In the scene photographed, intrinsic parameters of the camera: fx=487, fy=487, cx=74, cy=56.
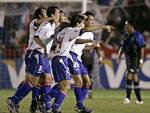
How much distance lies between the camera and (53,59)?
28.8 ft

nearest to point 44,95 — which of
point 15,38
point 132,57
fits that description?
point 132,57

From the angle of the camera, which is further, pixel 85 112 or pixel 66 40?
pixel 85 112

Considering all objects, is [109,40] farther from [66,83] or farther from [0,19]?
[66,83]

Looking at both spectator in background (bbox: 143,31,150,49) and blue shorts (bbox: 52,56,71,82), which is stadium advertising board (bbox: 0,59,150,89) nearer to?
spectator in background (bbox: 143,31,150,49)

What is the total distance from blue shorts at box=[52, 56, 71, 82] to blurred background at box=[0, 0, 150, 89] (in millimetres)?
7352

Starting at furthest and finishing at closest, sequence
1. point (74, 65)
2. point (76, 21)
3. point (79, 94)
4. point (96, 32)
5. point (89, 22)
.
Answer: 1. point (96, 32)
2. point (89, 22)
3. point (79, 94)
4. point (74, 65)
5. point (76, 21)

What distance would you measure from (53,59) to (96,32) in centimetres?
1185

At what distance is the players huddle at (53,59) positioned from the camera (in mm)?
8648

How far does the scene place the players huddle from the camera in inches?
340

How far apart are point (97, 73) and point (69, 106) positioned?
6.62m

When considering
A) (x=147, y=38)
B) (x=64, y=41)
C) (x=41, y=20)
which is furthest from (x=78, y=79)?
(x=147, y=38)

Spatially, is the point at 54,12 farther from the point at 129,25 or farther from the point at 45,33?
the point at 129,25

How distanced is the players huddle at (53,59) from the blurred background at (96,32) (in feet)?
21.7

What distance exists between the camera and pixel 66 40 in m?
8.70
